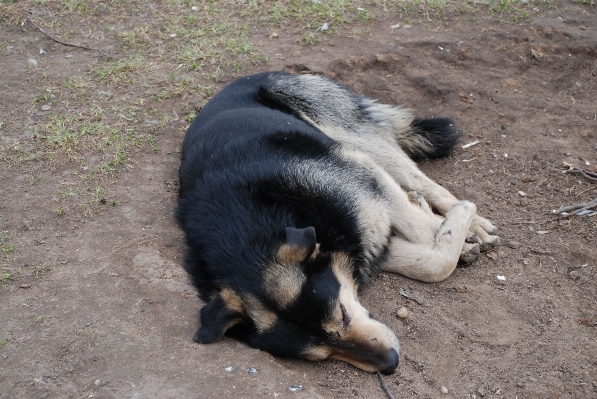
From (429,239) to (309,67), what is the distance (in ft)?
9.82

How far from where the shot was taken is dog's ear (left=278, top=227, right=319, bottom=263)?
3.59 meters

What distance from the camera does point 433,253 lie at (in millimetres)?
4598

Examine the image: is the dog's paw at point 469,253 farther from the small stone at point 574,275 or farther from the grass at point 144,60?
the grass at point 144,60

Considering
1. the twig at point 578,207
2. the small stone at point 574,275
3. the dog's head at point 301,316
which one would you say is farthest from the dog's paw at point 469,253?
the dog's head at point 301,316

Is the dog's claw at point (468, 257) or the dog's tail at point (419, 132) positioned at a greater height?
the dog's tail at point (419, 132)

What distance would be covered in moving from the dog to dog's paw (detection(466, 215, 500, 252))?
12 millimetres

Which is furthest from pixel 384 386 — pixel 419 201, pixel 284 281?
pixel 419 201

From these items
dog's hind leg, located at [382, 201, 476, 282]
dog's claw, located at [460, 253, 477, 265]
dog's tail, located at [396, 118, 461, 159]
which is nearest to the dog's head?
dog's hind leg, located at [382, 201, 476, 282]

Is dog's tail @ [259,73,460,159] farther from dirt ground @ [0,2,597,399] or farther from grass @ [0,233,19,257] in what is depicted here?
grass @ [0,233,19,257]

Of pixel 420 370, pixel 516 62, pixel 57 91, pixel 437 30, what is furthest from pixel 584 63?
pixel 57 91

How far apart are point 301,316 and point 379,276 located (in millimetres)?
1303

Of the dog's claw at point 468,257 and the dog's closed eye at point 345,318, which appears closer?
the dog's closed eye at point 345,318

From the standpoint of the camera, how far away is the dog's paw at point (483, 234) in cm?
486

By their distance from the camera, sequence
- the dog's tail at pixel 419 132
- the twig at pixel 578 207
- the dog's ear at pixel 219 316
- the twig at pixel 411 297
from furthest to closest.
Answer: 1. the dog's tail at pixel 419 132
2. the twig at pixel 578 207
3. the twig at pixel 411 297
4. the dog's ear at pixel 219 316
